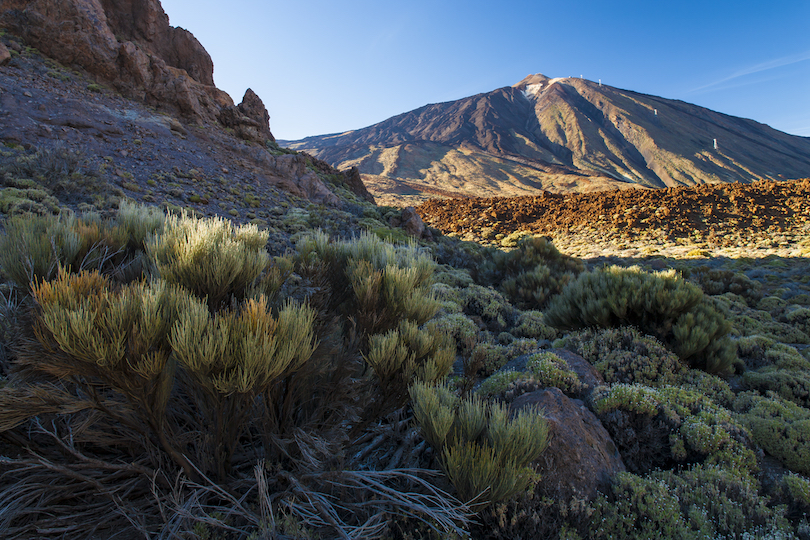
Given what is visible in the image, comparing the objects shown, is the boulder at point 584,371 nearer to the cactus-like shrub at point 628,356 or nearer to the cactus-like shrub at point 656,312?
the cactus-like shrub at point 628,356

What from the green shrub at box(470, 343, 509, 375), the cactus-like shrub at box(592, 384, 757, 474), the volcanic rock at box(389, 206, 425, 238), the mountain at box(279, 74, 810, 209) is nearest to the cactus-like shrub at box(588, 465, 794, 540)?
the cactus-like shrub at box(592, 384, 757, 474)

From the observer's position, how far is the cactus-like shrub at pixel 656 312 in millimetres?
4527

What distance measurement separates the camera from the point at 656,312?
5051 millimetres

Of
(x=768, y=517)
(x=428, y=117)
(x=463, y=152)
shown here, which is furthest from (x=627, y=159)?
(x=768, y=517)

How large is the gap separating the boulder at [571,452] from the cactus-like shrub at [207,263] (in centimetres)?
243

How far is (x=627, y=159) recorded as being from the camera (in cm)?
10269

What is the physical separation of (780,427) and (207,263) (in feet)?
16.5

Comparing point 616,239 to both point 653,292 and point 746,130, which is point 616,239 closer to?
point 653,292

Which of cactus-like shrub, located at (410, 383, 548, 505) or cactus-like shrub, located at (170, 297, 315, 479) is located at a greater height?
cactus-like shrub, located at (170, 297, 315, 479)

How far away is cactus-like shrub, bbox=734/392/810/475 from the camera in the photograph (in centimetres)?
296

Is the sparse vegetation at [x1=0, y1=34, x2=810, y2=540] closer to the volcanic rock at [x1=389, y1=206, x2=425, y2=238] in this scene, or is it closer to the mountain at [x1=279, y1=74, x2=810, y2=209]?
the volcanic rock at [x1=389, y1=206, x2=425, y2=238]

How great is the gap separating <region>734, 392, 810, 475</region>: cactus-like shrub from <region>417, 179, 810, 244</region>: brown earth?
15.1 m

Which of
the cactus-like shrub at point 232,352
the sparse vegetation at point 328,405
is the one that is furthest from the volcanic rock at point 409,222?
the cactus-like shrub at point 232,352

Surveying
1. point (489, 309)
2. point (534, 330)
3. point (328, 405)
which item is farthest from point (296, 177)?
point (328, 405)
